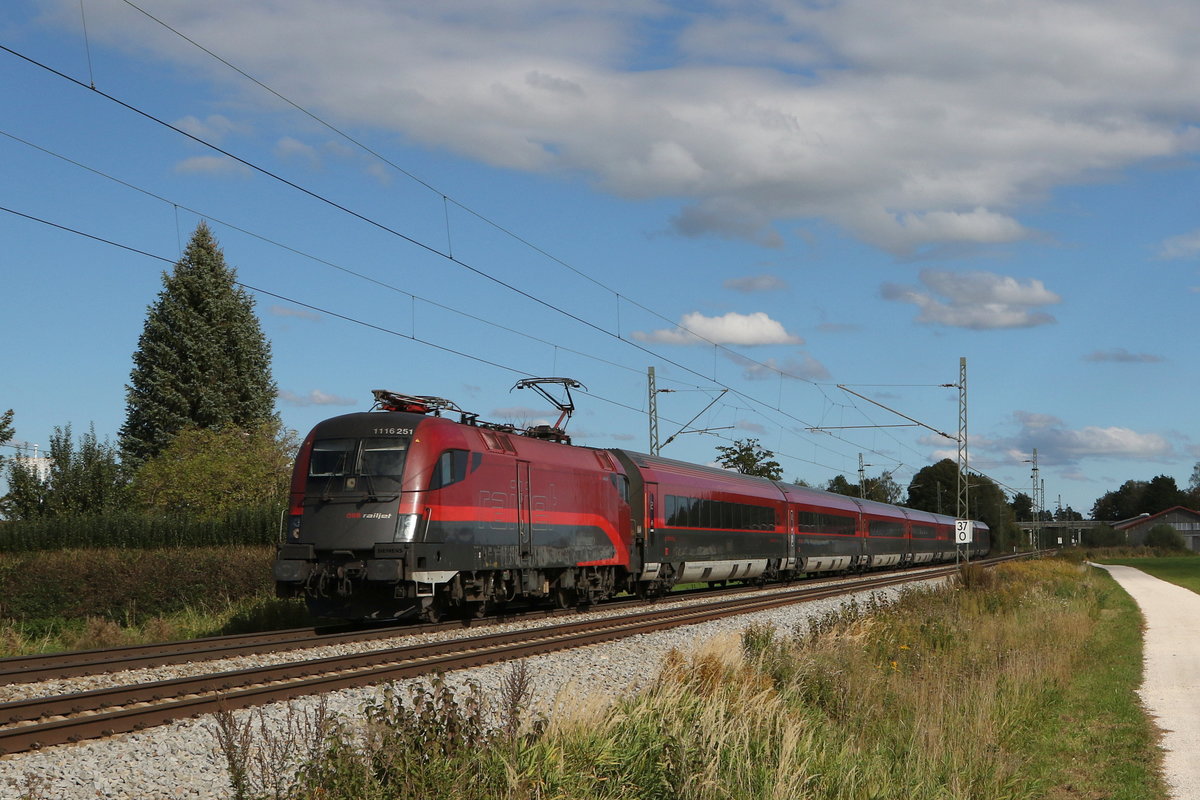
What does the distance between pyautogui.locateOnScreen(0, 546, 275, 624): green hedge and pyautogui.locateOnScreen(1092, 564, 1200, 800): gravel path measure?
18157 millimetres

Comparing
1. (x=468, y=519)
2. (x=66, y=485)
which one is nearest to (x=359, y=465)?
(x=468, y=519)

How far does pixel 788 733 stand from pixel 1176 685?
1127 centimetres

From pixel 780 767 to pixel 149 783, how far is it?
4744 mm

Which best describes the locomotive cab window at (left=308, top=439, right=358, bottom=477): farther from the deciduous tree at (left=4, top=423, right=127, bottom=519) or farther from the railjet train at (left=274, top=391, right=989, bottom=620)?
the deciduous tree at (left=4, top=423, right=127, bottom=519)

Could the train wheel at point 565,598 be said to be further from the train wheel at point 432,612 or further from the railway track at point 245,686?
the train wheel at point 432,612

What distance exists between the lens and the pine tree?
56.1m

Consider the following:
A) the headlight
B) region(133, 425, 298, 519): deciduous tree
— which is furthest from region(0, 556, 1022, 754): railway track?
region(133, 425, 298, 519): deciduous tree

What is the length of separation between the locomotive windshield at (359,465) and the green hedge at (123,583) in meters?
6.62

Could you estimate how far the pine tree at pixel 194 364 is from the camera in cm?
5606

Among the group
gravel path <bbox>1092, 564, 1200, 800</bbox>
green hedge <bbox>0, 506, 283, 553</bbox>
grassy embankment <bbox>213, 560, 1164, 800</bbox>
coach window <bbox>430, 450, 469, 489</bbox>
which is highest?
coach window <bbox>430, 450, 469, 489</bbox>

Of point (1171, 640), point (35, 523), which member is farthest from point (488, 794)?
point (35, 523)

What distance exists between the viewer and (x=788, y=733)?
9438 millimetres

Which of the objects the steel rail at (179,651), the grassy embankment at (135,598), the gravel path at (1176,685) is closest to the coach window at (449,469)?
the steel rail at (179,651)

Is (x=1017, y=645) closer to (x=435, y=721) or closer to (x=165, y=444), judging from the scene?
(x=435, y=721)
